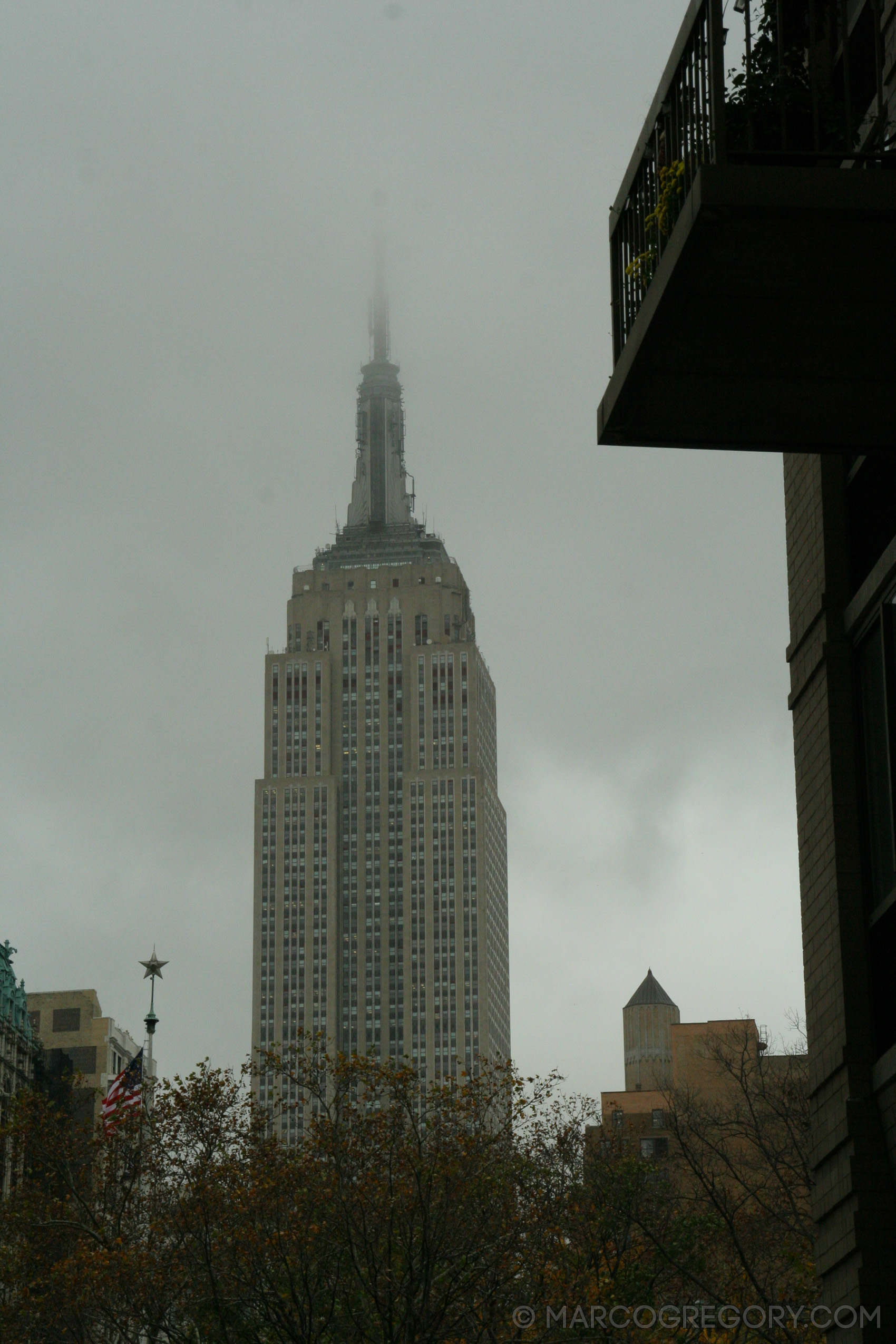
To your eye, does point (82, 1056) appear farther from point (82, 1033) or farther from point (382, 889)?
point (382, 889)

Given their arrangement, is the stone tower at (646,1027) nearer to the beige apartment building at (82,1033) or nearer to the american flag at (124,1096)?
the beige apartment building at (82,1033)

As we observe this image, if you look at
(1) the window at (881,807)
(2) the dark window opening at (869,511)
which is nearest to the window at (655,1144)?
(2) the dark window opening at (869,511)

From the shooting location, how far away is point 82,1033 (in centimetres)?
10788

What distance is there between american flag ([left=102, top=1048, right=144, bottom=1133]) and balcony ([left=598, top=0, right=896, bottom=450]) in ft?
101

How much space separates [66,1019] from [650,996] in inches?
2842

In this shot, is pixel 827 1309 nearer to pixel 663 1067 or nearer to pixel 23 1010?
pixel 23 1010

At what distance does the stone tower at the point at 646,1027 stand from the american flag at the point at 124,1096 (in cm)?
11562

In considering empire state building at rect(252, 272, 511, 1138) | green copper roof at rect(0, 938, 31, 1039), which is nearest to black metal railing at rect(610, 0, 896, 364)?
green copper roof at rect(0, 938, 31, 1039)

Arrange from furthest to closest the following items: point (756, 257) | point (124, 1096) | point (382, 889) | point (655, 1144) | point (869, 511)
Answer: point (382, 889), point (655, 1144), point (124, 1096), point (869, 511), point (756, 257)

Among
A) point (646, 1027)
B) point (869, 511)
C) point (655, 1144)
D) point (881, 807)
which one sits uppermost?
point (646, 1027)

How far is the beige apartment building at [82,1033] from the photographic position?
105562mm

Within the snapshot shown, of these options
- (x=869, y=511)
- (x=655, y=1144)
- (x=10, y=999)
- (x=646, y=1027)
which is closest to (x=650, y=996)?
(x=646, y=1027)

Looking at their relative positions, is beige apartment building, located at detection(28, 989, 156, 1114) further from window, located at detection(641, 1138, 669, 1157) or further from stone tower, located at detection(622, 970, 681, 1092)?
stone tower, located at detection(622, 970, 681, 1092)

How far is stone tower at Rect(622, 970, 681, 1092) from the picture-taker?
537 ft
